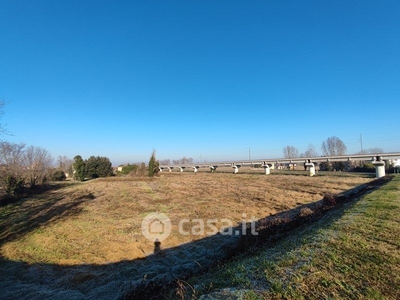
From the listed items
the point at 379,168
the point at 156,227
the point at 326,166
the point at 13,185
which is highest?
the point at 379,168

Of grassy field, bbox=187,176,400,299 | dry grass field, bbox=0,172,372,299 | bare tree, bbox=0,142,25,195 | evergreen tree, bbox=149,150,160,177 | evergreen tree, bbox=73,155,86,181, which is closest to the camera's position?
grassy field, bbox=187,176,400,299

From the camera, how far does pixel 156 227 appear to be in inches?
395

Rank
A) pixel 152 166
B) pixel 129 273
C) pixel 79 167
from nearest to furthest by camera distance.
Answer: pixel 129 273, pixel 152 166, pixel 79 167

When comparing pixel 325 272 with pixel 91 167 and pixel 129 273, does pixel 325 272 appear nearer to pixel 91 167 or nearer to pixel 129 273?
pixel 129 273

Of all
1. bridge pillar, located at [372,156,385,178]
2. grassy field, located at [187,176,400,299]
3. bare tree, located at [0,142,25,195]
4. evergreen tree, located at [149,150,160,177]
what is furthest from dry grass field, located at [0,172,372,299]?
evergreen tree, located at [149,150,160,177]

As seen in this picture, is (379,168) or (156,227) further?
(379,168)

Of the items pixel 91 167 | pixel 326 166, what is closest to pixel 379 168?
pixel 326 166

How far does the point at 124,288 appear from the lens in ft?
17.1

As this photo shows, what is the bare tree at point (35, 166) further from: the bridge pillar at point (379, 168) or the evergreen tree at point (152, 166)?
the bridge pillar at point (379, 168)

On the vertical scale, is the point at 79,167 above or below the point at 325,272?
above

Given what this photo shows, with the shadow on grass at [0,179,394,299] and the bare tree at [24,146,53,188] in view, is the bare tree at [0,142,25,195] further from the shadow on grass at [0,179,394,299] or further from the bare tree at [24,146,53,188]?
the shadow on grass at [0,179,394,299]

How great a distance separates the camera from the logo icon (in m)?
8.90

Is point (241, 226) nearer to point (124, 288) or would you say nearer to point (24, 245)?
point (124, 288)

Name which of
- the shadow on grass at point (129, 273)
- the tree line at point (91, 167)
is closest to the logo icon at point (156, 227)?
the shadow on grass at point (129, 273)
